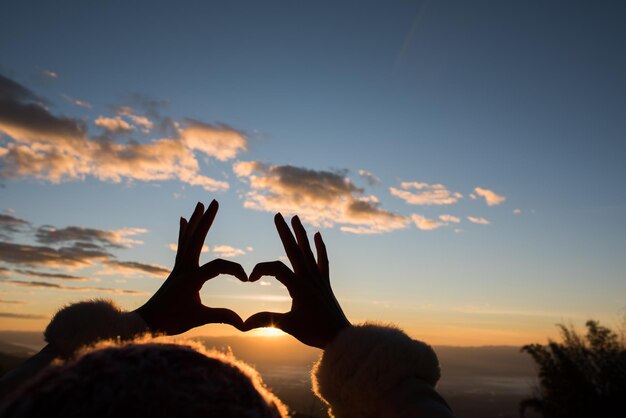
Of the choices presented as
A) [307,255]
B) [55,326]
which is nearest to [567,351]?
[307,255]

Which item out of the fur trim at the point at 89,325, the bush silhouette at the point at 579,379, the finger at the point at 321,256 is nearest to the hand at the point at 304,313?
the finger at the point at 321,256

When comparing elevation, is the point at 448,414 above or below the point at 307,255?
below

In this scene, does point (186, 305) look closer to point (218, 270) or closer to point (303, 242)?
point (218, 270)

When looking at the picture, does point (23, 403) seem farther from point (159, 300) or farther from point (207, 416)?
point (159, 300)

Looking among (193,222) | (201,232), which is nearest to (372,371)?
(201,232)

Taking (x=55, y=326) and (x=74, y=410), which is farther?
(x=55, y=326)

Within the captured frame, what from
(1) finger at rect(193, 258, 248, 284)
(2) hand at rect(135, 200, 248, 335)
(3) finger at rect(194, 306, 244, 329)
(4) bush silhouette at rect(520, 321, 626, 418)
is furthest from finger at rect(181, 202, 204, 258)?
(4) bush silhouette at rect(520, 321, 626, 418)

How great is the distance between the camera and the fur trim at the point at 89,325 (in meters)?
2.08

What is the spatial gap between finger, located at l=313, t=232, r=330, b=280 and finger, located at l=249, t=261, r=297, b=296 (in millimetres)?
393

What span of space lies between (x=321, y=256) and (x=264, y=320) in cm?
74

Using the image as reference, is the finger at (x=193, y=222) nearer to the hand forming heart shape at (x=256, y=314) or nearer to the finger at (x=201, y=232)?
the finger at (x=201, y=232)

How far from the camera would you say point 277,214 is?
2.97m

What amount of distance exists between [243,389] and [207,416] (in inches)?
5.2

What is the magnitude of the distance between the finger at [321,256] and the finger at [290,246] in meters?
0.25
